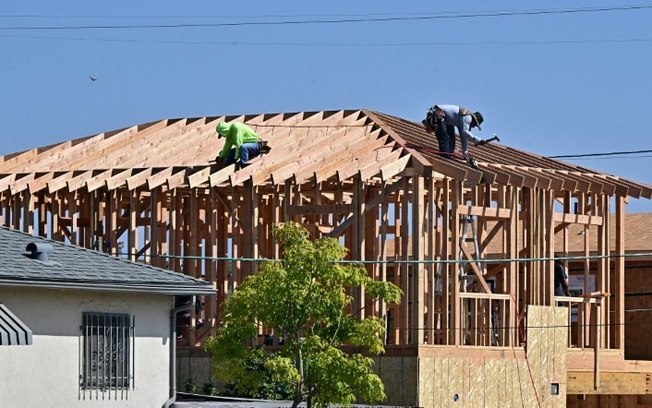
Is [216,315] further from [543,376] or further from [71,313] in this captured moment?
[71,313]

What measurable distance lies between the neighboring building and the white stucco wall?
0.01 meters

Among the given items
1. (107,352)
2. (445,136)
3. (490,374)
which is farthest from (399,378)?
(107,352)

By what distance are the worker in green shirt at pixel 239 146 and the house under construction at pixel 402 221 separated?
305 mm

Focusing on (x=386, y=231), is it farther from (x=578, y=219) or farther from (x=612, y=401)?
(x=612, y=401)

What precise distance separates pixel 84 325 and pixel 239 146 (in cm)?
866

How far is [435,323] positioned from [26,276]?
11.3m

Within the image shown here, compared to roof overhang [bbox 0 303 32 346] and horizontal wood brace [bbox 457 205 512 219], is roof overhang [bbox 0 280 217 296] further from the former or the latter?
horizontal wood brace [bbox 457 205 512 219]

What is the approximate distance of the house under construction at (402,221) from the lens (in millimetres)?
30969

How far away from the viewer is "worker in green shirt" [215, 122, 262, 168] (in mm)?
32656

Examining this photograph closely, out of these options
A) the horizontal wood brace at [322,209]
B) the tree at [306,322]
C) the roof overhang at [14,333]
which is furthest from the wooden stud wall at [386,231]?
the roof overhang at [14,333]

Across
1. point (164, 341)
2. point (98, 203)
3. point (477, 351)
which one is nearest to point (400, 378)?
point (477, 351)

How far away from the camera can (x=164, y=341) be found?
84.4ft

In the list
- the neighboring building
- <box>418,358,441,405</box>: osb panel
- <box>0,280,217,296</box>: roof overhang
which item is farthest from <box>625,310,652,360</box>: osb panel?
<box>0,280,217,296</box>: roof overhang

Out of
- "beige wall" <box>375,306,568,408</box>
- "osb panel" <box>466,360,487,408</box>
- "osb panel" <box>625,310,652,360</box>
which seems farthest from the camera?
"osb panel" <box>625,310,652,360</box>
